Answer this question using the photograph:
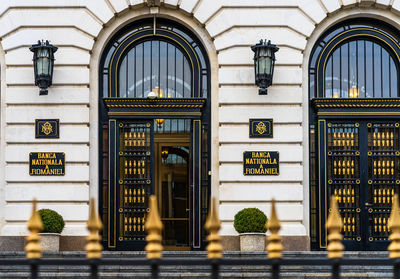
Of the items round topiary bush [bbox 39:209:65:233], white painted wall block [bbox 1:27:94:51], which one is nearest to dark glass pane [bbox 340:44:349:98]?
white painted wall block [bbox 1:27:94:51]

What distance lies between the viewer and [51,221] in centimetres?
1836

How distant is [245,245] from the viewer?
719 inches

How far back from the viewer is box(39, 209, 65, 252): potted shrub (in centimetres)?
1828

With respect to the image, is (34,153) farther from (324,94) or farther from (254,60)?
(324,94)

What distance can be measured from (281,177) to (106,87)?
5.35m

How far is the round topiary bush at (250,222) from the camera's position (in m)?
18.4

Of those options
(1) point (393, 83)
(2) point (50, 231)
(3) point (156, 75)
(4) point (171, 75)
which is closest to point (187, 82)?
(4) point (171, 75)

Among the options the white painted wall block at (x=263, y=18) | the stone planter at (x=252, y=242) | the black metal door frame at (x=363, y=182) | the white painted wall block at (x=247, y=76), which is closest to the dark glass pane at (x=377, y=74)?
the black metal door frame at (x=363, y=182)

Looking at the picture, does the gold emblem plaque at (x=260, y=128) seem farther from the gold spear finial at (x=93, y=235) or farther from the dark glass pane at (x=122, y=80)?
the gold spear finial at (x=93, y=235)

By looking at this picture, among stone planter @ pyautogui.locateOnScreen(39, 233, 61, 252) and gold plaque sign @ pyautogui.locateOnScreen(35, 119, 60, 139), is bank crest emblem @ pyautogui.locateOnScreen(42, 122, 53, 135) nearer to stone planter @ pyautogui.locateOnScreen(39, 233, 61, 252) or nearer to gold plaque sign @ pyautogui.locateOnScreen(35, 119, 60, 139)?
gold plaque sign @ pyautogui.locateOnScreen(35, 119, 60, 139)

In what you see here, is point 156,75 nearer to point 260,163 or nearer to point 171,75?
point 171,75

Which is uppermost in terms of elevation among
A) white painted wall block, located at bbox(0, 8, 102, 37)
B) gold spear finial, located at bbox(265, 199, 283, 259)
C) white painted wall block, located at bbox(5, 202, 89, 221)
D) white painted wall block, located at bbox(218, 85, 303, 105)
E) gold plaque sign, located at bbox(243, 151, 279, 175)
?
white painted wall block, located at bbox(0, 8, 102, 37)

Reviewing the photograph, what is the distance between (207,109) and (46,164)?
4.55 metres

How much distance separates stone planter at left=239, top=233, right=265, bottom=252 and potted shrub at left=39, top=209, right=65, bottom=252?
4.66m
